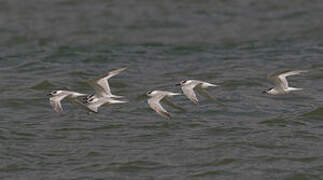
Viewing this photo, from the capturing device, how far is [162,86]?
68.2 feet

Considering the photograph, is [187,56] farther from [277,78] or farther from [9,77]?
[277,78]

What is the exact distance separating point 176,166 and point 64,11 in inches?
710

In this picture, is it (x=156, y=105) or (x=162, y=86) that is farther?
(x=162, y=86)

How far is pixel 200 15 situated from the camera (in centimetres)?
3089

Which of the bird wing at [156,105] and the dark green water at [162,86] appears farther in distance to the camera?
the bird wing at [156,105]

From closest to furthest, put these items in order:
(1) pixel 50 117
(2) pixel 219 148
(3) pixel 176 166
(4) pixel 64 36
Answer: (3) pixel 176 166 → (2) pixel 219 148 → (1) pixel 50 117 → (4) pixel 64 36

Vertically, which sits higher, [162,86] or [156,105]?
[156,105]

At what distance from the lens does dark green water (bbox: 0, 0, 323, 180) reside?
15469 millimetres

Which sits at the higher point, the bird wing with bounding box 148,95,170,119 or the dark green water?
the bird wing with bounding box 148,95,170,119

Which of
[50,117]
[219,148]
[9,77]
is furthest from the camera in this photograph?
[9,77]

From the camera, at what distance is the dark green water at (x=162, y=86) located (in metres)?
15.5

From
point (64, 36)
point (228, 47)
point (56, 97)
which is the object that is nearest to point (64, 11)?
point (64, 36)

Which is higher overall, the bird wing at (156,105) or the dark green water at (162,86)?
the bird wing at (156,105)

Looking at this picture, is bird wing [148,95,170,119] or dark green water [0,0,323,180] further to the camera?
bird wing [148,95,170,119]
